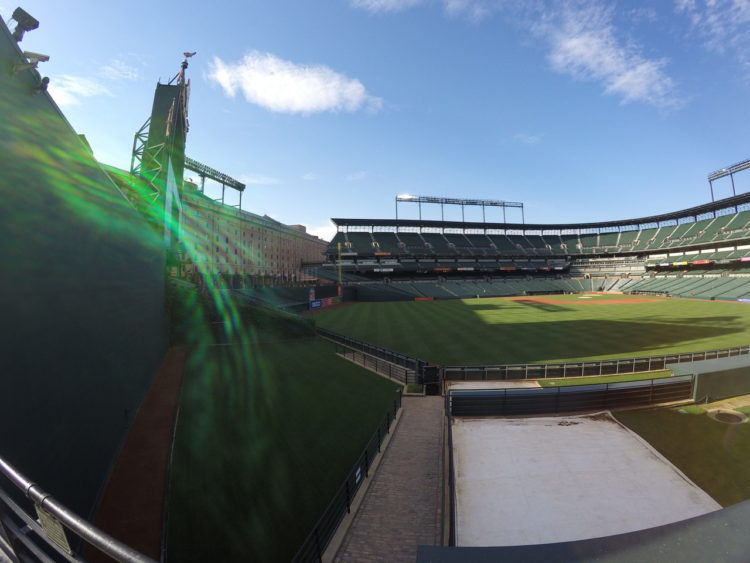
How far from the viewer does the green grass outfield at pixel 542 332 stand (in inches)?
813

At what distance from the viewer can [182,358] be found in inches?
816

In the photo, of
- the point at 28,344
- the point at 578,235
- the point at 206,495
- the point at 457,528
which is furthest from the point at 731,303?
the point at 28,344

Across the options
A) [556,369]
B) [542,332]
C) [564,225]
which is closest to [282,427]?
[556,369]

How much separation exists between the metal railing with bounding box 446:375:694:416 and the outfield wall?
8.96 metres

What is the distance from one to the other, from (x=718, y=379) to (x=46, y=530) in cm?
1710

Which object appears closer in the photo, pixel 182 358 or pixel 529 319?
pixel 182 358

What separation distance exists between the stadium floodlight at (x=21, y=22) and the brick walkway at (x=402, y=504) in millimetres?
11054

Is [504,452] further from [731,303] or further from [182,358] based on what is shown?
[731,303]

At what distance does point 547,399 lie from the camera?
1076 centimetres

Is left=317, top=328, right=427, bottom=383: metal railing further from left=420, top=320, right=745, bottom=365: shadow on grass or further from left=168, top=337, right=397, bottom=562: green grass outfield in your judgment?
left=420, top=320, right=745, bottom=365: shadow on grass

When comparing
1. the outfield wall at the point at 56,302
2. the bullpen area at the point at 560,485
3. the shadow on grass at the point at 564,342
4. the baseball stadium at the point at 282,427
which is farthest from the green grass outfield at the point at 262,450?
the shadow on grass at the point at 564,342

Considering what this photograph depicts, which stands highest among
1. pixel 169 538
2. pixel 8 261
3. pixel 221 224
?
pixel 221 224

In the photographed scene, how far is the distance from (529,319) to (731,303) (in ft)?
109

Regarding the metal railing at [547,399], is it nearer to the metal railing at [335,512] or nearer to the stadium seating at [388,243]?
the metal railing at [335,512]
